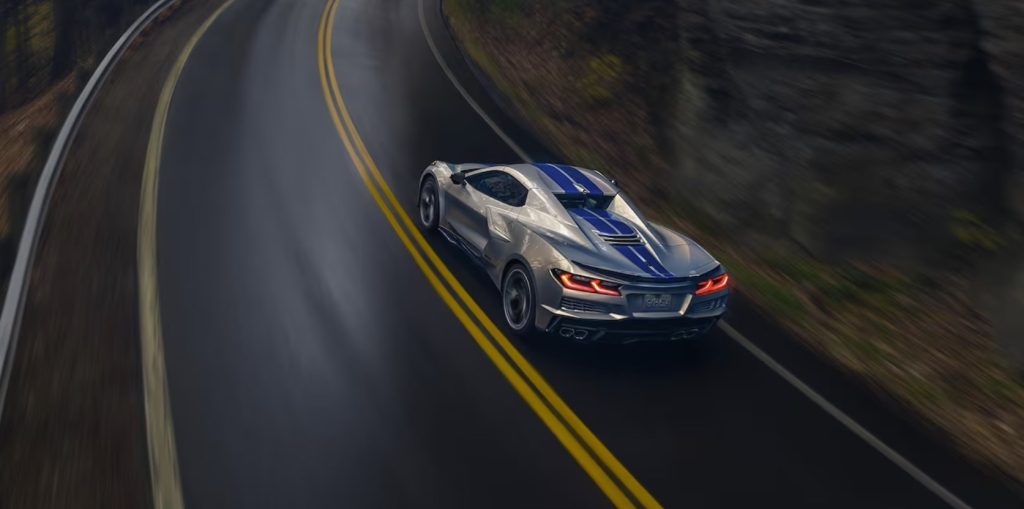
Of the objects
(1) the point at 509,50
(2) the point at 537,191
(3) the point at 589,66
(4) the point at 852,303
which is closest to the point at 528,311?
(2) the point at 537,191

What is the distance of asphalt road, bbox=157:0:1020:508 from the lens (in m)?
6.67

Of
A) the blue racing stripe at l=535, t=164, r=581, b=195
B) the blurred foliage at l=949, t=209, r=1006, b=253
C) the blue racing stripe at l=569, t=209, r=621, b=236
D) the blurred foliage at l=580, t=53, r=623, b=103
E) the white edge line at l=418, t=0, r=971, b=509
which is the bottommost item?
the white edge line at l=418, t=0, r=971, b=509

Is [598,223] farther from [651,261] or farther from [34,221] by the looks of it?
[34,221]

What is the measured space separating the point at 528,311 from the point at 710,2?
7429 millimetres

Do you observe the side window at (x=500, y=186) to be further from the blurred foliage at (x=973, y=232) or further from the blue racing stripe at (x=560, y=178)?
the blurred foliage at (x=973, y=232)

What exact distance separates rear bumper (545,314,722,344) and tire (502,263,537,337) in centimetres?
35

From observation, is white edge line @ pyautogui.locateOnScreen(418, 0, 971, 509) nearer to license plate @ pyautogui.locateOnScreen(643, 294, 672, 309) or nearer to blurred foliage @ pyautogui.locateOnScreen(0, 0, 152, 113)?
license plate @ pyautogui.locateOnScreen(643, 294, 672, 309)

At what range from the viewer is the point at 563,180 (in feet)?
33.4

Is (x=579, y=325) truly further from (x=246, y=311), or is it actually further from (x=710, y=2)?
(x=710, y=2)

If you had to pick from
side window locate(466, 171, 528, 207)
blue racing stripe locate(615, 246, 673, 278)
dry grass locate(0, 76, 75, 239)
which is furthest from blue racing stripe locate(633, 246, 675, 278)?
dry grass locate(0, 76, 75, 239)

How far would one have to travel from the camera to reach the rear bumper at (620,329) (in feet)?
27.2

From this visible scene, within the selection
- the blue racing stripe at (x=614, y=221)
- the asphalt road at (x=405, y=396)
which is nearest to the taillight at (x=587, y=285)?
A: the asphalt road at (x=405, y=396)

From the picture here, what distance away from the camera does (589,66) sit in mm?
19000

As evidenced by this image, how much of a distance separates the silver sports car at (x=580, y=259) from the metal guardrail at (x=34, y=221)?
15.1ft
